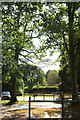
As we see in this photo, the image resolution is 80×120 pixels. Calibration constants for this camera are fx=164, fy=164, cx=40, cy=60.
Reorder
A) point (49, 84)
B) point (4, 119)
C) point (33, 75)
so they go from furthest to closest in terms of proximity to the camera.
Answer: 1. point (49, 84)
2. point (33, 75)
3. point (4, 119)

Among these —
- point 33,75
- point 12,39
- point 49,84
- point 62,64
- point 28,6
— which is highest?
point 28,6

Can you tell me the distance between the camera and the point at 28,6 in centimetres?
693

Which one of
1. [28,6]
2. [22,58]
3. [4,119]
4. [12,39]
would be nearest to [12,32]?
[12,39]

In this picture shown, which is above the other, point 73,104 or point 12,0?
point 12,0

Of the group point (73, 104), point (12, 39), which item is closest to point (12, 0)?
point (12, 39)

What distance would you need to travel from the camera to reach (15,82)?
15203 millimetres

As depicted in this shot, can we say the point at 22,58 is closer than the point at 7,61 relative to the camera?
No

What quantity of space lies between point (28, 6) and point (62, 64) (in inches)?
338

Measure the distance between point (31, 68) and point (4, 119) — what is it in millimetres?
8267

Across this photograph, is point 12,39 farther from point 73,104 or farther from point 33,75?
point 33,75

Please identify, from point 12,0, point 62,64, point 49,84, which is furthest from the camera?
point 49,84

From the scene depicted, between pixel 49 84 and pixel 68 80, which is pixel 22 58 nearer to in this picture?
pixel 68 80

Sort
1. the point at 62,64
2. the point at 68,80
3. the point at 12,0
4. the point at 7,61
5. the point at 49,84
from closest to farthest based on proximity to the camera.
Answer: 1. the point at 12,0
2. the point at 7,61
3. the point at 62,64
4. the point at 68,80
5. the point at 49,84

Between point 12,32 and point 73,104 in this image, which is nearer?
point 73,104
